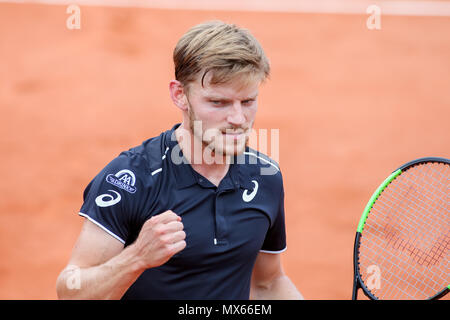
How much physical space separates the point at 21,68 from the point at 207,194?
7.62 m

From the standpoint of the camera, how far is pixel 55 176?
340 inches

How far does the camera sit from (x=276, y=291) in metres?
3.92

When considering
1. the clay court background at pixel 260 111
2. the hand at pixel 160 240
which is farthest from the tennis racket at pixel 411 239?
the clay court background at pixel 260 111

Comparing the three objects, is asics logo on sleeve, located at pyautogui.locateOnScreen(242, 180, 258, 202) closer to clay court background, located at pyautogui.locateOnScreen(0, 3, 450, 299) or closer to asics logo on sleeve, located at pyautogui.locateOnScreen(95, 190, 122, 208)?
asics logo on sleeve, located at pyautogui.locateOnScreen(95, 190, 122, 208)

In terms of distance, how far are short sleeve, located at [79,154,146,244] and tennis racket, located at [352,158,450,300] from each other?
1.58 metres

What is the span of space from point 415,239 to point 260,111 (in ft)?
18.1

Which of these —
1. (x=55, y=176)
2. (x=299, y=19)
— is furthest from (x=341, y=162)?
(x=55, y=176)

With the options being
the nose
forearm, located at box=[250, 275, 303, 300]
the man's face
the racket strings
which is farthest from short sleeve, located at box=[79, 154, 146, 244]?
the racket strings

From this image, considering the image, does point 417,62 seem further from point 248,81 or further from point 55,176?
point 248,81

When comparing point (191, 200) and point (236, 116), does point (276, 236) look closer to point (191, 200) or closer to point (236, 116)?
point (191, 200)

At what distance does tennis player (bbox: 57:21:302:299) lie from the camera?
3.09 meters

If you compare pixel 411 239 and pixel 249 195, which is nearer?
pixel 249 195

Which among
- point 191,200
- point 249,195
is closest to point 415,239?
point 249,195

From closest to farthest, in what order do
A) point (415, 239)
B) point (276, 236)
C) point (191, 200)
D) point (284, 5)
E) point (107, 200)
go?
point (107, 200) < point (191, 200) < point (276, 236) < point (415, 239) < point (284, 5)
